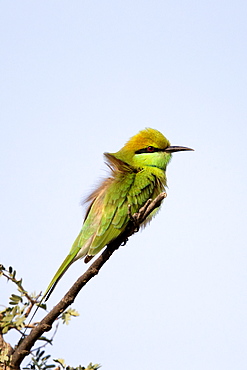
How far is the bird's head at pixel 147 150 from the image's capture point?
3.89m

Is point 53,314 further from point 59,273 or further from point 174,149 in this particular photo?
point 174,149

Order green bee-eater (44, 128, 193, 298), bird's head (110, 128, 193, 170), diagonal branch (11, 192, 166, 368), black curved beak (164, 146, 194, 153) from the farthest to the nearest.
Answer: black curved beak (164, 146, 194, 153), bird's head (110, 128, 193, 170), green bee-eater (44, 128, 193, 298), diagonal branch (11, 192, 166, 368)

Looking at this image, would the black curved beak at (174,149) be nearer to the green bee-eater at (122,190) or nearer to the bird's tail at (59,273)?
the green bee-eater at (122,190)

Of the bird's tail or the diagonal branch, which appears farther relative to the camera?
the bird's tail

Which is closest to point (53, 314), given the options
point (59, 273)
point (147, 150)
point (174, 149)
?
Result: point (59, 273)

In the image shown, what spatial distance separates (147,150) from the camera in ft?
13.1

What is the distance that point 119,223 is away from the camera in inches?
131

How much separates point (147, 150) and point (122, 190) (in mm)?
613

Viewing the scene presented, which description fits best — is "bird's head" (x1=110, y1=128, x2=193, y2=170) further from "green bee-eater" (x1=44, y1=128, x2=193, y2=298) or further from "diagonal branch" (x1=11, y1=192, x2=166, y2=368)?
"diagonal branch" (x1=11, y1=192, x2=166, y2=368)

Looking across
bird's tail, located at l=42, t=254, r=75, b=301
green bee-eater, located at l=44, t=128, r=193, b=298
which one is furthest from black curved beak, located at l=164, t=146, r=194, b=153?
bird's tail, located at l=42, t=254, r=75, b=301

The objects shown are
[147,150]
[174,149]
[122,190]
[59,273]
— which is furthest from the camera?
[174,149]

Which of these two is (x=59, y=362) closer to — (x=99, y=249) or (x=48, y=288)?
(x=48, y=288)

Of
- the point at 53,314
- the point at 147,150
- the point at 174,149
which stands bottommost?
the point at 53,314

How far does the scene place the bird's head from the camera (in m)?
3.89
